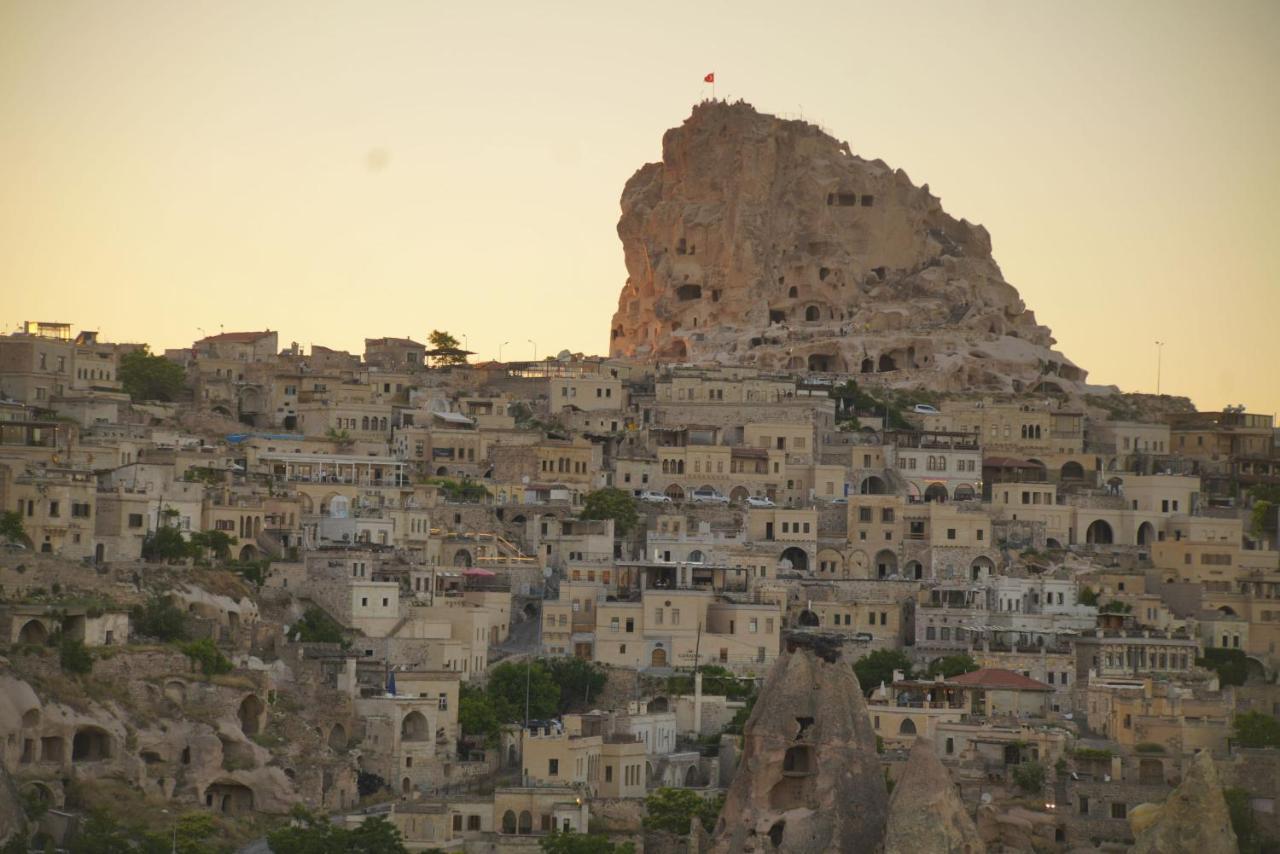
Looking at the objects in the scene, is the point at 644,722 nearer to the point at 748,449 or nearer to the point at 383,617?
the point at 383,617

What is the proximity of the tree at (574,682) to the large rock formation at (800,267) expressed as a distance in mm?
41908

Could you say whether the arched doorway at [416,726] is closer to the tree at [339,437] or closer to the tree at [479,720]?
the tree at [479,720]

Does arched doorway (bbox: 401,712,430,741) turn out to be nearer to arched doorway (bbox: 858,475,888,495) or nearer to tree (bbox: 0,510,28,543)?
tree (bbox: 0,510,28,543)

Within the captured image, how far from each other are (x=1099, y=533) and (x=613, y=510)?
17.1m

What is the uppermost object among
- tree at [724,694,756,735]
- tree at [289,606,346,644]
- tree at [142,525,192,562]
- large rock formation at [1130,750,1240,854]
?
tree at [142,525,192,562]

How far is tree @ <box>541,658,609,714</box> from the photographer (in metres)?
95.4

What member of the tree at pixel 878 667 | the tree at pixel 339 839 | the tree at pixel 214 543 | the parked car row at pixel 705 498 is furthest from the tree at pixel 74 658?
the parked car row at pixel 705 498

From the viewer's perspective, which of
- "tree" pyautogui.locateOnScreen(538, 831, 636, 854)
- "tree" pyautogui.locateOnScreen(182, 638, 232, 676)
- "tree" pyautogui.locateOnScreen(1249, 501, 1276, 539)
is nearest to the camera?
"tree" pyautogui.locateOnScreen(538, 831, 636, 854)

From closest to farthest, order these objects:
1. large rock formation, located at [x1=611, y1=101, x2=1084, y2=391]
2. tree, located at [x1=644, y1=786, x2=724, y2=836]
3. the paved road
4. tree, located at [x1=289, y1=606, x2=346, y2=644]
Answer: tree, located at [x1=644, y1=786, x2=724, y2=836] → tree, located at [x1=289, y1=606, x2=346, y2=644] → the paved road → large rock formation, located at [x1=611, y1=101, x2=1084, y2=391]

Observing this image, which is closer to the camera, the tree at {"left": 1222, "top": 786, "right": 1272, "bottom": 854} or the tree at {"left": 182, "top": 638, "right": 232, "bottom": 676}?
the tree at {"left": 1222, "top": 786, "right": 1272, "bottom": 854}

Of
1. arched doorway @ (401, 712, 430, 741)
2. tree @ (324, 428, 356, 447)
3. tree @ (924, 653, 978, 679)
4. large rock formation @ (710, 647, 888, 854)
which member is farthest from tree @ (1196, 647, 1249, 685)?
tree @ (324, 428, 356, 447)

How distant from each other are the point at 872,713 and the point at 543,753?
10166 millimetres

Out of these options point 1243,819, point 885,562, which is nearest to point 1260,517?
point 885,562

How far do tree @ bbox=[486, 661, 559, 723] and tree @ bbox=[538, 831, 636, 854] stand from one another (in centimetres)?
987
